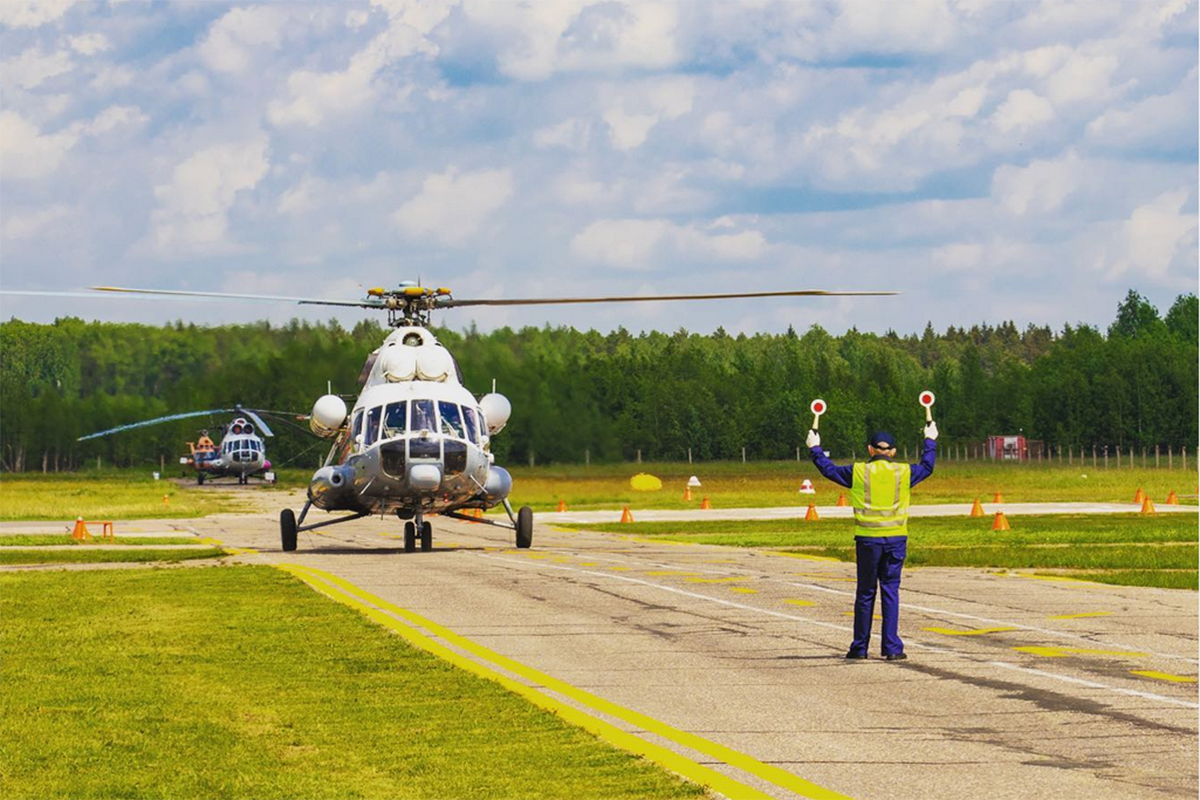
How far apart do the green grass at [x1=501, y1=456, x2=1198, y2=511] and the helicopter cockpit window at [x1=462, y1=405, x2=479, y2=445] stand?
26848 mm

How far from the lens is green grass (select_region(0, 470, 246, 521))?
5831cm

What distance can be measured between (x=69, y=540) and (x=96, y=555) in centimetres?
695

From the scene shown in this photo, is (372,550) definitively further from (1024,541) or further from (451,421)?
(1024,541)

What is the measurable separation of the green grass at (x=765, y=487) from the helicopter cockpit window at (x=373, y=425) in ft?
90.3

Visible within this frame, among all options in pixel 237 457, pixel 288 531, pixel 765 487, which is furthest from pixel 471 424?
pixel 237 457

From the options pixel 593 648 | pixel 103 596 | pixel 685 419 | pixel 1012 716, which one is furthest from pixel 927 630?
pixel 685 419

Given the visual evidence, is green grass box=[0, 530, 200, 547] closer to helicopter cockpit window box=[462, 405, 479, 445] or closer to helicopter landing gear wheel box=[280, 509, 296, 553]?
helicopter landing gear wheel box=[280, 509, 296, 553]

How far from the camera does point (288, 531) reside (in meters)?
33.9

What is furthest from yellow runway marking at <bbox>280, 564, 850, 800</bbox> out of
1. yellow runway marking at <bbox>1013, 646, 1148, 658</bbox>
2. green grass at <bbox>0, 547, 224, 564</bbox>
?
green grass at <bbox>0, 547, 224, 564</bbox>

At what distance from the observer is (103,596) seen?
22.4m

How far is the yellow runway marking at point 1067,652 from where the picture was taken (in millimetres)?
15438

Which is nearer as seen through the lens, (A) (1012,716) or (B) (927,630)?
(A) (1012,716)

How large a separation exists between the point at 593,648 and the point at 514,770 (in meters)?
6.20

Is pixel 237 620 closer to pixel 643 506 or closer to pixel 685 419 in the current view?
pixel 643 506
